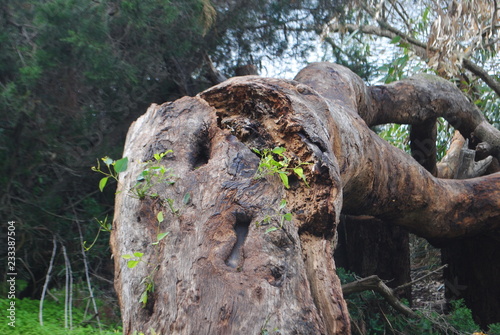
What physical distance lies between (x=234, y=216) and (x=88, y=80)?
10.3 ft

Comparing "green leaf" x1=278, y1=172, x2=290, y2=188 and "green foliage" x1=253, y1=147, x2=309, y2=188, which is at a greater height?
"green foliage" x1=253, y1=147, x2=309, y2=188

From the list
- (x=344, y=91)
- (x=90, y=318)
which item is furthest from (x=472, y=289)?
(x=90, y=318)

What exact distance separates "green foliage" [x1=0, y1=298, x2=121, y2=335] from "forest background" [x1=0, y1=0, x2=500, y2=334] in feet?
0.64

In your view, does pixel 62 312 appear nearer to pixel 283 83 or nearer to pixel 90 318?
pixel 90 318

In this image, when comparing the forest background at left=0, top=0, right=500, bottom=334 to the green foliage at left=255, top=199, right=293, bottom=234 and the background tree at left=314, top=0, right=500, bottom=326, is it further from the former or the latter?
the green foliage at left=255, top=199, right=293, bottom=234

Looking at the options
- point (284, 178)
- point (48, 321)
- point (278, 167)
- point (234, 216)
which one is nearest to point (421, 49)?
point (48, 321)

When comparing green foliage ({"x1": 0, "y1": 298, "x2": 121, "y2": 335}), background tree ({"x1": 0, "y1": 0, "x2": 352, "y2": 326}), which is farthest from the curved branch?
green foliage ({"x1": 0, "y1": 298, "x2": 121, "y2": 335})

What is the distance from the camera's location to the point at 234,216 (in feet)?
6.37

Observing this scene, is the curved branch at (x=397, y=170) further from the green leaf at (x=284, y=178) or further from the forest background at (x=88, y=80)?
the forest background at (x=88, y=80)

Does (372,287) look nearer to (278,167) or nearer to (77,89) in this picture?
(278,167)

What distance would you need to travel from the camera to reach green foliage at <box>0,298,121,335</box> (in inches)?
152

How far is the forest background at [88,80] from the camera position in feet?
14.4

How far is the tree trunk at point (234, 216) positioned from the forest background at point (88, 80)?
1.45 metres

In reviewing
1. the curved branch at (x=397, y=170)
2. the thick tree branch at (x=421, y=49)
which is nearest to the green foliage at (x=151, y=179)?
the curved branch at (x=397, y=170)
